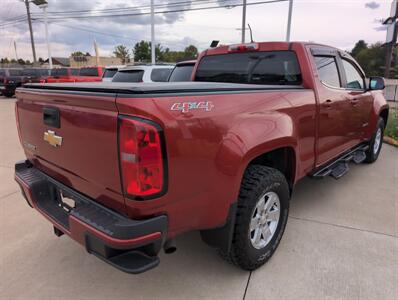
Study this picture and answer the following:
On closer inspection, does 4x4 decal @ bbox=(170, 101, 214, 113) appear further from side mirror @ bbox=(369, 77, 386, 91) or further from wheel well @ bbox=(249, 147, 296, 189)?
side mirror @ bbox=(369, 77, 386, 91)

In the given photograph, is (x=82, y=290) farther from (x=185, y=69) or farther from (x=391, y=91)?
(x=391, y=91)

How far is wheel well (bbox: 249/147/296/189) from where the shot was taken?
9.20 feet

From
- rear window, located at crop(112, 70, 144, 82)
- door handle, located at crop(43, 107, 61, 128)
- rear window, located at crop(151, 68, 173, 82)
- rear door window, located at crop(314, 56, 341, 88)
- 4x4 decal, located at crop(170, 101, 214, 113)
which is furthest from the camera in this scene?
rear window, located at crop(151, 68, 173, 82)

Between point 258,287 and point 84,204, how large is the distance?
1458 millimetres

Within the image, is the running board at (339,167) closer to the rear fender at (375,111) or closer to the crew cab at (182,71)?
the rear fender at (375,111)

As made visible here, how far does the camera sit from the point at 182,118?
5.68 ft

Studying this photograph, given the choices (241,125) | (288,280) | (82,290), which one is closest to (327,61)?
(241,125)

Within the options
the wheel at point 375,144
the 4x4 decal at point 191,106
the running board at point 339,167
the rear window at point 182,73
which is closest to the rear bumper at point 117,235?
the 4x4 decal at point 191,106

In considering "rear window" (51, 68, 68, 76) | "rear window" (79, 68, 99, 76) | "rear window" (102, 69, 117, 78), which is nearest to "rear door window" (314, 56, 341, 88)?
"rear window" (102, 69, 117, 78)

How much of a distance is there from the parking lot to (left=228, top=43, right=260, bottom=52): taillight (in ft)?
6.48

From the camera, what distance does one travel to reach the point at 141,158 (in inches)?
63.4

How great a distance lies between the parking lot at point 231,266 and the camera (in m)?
2.33

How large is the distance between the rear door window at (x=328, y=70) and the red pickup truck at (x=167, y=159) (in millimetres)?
161

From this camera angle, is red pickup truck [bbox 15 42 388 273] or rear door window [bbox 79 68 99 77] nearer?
red pickup truck [bbox 15 42 388 273]
